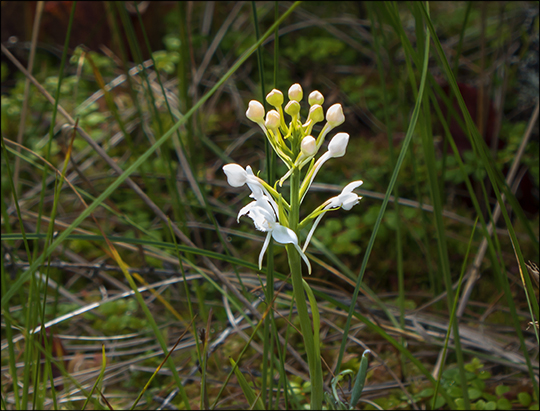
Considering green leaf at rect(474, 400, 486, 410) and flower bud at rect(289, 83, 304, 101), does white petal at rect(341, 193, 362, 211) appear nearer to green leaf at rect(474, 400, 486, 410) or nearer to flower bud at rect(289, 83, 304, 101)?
flower bud at rect(289, 83, 304, 101)

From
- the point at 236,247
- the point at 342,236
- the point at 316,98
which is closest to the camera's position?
the point at 316,98

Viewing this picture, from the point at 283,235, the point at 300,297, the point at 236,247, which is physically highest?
the point at 283,235

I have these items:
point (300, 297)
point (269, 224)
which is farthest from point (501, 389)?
point (269, 224)

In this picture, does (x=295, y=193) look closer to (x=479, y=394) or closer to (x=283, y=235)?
(x=283, y=235)

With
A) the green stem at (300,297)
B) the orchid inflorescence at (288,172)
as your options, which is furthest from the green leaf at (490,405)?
the orchid inflorescence at (288,172)

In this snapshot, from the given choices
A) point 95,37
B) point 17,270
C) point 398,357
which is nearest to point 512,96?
point 398,357

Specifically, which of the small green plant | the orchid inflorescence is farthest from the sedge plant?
the small green plant
